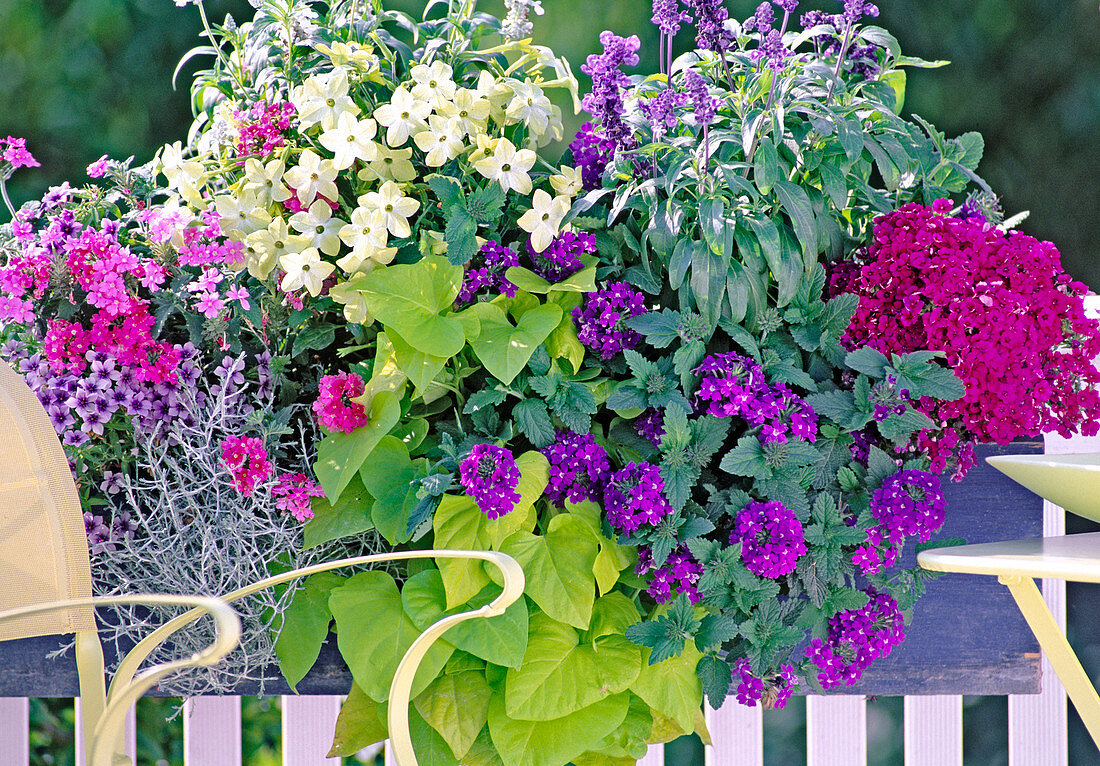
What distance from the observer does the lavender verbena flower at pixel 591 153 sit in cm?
118

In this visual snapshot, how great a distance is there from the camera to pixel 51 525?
900 millimetres

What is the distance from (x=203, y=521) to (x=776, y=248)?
2.83 ft

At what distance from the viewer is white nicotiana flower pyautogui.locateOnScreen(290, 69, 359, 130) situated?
1068 millimetres

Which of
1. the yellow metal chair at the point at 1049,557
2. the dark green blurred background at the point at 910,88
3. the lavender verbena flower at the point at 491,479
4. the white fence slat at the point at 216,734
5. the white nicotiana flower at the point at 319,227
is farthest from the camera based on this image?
the dark green blurred background at the point at 910,88

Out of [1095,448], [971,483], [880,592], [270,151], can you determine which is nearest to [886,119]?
[971,483]

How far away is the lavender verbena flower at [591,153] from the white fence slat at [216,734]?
1388 millimetres

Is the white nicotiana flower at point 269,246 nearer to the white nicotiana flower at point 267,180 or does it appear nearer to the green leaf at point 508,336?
the white nicotiana flower at point 267,180

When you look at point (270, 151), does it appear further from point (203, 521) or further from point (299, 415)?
point (203, 521)

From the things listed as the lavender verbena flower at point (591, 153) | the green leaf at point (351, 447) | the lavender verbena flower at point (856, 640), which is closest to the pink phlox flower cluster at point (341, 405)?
the green leaf at point (351, 447)

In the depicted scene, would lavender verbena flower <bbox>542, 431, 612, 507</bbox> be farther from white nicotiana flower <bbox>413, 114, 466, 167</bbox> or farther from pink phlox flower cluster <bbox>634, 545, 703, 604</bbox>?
white nicotiana flower <bbox>413, 114, 466, 167</bbox>

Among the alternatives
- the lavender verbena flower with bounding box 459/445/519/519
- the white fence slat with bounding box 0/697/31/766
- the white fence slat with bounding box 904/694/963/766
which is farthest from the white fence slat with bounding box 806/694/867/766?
the white fence slat with bounding box 0/697/31/766

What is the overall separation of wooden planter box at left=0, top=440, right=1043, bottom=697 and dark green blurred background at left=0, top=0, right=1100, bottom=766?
0.91 meters

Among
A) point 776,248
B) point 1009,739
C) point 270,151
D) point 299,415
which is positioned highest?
point 270,151

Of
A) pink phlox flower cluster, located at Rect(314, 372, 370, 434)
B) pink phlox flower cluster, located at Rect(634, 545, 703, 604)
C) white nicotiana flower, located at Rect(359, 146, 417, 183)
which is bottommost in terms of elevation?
pink phlox flower cluster, located at Rect(634, 545, 703, 604)
